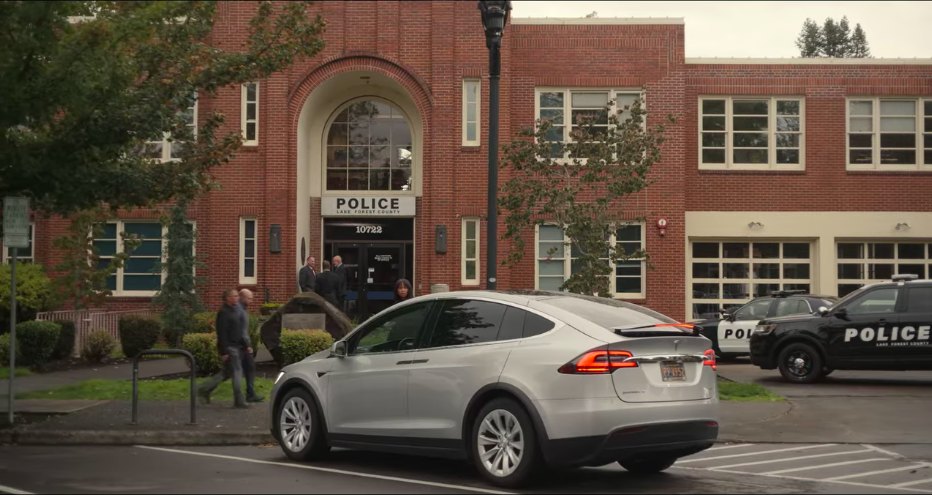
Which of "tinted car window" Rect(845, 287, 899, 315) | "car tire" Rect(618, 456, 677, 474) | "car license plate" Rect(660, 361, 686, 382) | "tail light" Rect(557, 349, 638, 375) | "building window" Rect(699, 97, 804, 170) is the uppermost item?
"building window" Rect(699, 97, 804, 170)

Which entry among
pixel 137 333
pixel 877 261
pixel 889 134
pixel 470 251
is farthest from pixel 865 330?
pixel 889 134

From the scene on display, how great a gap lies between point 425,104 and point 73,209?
15.8m

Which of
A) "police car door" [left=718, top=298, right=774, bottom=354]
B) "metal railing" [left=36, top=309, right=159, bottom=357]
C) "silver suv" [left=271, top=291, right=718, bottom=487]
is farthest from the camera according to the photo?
"metal railing" [left=36, top=309, right=159, bottom=357]

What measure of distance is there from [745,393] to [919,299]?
3.82m

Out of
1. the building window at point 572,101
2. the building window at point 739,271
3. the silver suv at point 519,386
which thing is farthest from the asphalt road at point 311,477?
the building window at point 739,271

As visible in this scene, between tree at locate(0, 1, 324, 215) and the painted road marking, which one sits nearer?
the painted road marking

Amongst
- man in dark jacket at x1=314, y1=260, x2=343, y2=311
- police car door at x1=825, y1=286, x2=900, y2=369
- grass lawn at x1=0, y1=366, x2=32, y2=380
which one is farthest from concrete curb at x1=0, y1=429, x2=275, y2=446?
police car door at x1=825, y1=286, x2=900, y2=369

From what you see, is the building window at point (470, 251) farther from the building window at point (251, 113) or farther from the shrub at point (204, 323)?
the shrub at point (204, 323)

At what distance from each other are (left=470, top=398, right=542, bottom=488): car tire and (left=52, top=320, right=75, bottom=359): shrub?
14.3 metres

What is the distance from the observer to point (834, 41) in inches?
2805

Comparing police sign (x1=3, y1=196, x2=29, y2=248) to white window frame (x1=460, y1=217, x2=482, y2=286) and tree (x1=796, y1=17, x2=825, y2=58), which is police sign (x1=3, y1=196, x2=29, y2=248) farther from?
tree (x1=796, y1=17, x2=825, y2=58)

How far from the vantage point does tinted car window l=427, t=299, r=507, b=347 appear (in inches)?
368

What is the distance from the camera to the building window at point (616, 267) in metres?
29.0

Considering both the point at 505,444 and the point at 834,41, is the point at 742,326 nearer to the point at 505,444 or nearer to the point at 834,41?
the point at 505,444
